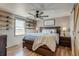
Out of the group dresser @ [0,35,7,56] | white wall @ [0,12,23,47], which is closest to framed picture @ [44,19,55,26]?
white wall @ [0,12,23,47]

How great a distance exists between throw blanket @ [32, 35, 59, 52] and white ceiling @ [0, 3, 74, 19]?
53 cm

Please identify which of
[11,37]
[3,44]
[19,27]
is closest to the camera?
[3,44]

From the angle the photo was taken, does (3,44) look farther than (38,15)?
No

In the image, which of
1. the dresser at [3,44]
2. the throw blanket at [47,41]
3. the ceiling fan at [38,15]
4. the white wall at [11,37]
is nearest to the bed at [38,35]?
the throw blanket at [47,41]

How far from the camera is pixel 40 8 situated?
Answer: 82.6 inches

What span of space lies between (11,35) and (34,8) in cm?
84

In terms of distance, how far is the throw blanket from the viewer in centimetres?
226

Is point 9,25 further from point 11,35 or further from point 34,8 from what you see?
point 34,8

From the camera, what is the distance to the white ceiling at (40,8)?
1.96 metres

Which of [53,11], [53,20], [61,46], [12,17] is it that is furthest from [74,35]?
[12,17]

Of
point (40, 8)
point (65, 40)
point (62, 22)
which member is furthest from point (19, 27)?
point (65, 40)

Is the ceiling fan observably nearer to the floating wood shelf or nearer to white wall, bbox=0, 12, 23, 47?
the floating wood shelf

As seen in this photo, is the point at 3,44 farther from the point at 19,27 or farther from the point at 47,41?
the point at 47,41

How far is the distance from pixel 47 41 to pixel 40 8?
874 millimetres
